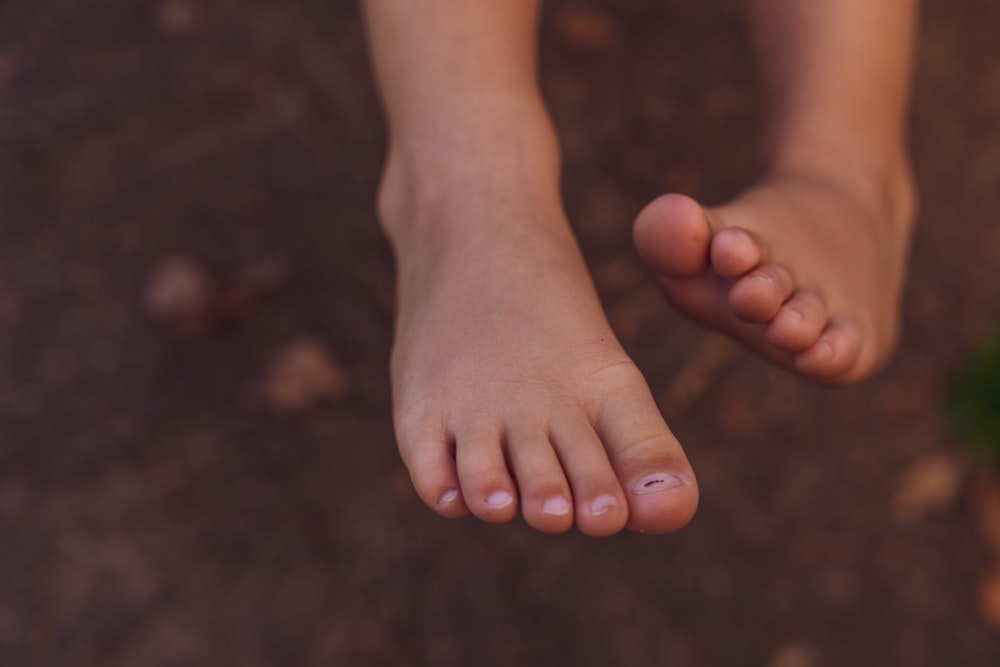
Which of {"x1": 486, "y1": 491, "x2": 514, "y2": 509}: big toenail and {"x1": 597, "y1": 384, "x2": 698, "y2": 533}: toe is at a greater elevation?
{"x1": 597, "y1": 384, "x2": 698, "y2": 533}: toe

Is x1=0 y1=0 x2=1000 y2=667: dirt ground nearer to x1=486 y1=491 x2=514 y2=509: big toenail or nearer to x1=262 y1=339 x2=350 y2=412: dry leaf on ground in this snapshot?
x1=262 y1=339 x2=350 y2=412: dry leaf on ground

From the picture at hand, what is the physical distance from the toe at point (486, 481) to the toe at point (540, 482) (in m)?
0.01

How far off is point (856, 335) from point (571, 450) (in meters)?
0.32

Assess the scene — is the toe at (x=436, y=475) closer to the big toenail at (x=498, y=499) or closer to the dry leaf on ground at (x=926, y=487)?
the big toenail at (x=498, y=499)

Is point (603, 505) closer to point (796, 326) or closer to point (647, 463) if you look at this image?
point (647, 463)

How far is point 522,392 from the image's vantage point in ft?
2.56

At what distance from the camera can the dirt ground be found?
4.11 feet

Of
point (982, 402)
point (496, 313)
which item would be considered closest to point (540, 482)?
point (496, 313)

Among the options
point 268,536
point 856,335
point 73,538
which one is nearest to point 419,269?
point 856,335

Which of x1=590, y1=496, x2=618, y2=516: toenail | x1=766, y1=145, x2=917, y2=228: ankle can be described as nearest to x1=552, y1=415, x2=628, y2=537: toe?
x1=590, y1=496, x2=618, y2=516: toenail

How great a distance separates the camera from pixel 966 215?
1.54 metres

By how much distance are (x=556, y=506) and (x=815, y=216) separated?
17.7 inches

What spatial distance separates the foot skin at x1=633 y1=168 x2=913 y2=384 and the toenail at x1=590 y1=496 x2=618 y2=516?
0.72 ft

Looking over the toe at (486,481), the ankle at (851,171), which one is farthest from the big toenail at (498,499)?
the ankle at (851,171)
